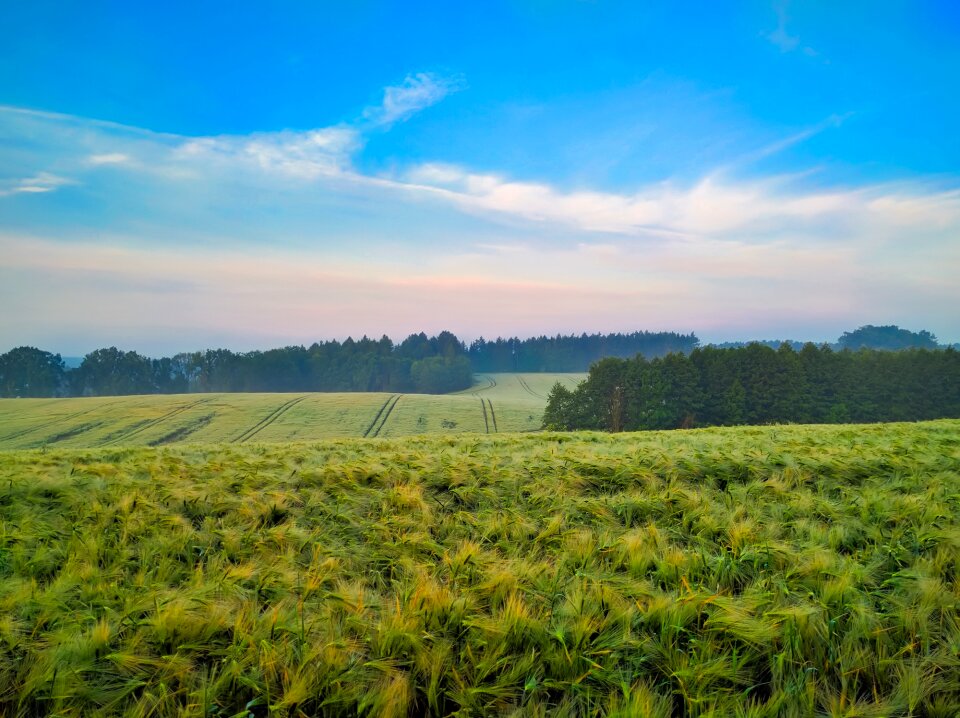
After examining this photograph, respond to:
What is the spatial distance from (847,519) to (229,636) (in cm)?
494

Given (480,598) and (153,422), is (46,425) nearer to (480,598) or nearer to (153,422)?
(153,422)

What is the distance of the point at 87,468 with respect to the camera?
6.24m

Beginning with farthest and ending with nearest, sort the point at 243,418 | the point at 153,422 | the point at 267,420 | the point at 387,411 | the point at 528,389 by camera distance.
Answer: the point at 528,389, the point at 387,411, the point at 243,418, the point at 267,420, the point at 153,422

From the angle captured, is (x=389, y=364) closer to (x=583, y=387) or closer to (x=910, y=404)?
(x=583, y=387)

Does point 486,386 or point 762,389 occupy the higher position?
point 762,389

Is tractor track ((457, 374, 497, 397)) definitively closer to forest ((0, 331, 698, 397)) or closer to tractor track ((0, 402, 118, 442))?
forest ((0, 331, 698, 397))

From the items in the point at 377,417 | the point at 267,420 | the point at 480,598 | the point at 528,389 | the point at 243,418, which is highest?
the point at 480,598

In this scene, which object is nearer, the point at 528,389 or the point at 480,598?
the point at 480,598

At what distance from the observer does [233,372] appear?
111 meters

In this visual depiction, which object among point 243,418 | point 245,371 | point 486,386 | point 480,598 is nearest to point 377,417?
point 243,418

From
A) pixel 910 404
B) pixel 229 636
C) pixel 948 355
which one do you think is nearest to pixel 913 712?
pixel 229 636

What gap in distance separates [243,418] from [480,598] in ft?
205

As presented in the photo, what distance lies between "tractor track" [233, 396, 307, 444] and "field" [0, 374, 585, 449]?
10 cm

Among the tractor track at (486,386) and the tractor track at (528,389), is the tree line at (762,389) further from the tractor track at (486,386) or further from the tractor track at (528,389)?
the tractor track at (486,386)
